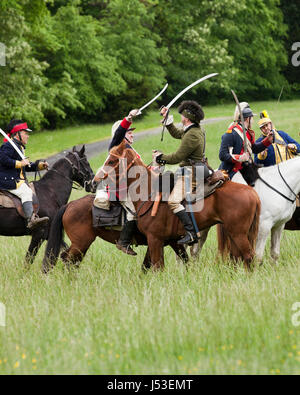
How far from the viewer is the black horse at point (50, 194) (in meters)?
10.1

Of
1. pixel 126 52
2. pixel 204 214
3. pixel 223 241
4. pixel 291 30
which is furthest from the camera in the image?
pixel 291 30

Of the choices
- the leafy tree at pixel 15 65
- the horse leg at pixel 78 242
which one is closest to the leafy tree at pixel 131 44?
the leafy tree at pixel 15 65

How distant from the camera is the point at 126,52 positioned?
1678 inches

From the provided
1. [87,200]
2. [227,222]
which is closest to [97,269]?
[87,200]

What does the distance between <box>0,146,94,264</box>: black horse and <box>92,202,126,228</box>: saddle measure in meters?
1.65

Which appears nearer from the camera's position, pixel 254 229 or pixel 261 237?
pixel 254 229

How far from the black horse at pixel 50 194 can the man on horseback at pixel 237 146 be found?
2594 millimetres

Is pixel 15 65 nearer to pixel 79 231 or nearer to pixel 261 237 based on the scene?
pixel 79 231

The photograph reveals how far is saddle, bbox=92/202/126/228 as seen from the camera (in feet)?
29.1

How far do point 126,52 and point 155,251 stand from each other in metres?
35.6

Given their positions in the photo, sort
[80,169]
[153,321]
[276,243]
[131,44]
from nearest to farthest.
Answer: [153,321]
[276,243]
[80,169]
[131,44]

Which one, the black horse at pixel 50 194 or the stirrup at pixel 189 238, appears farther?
the black horse at pixel 50 194

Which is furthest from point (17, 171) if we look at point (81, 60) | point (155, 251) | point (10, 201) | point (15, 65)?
point (81, 60)

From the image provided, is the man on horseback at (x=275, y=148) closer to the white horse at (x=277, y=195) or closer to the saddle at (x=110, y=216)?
the white horse at (x=277, y=195)
